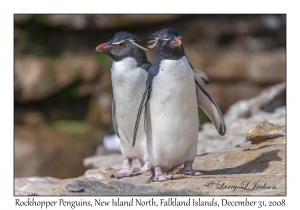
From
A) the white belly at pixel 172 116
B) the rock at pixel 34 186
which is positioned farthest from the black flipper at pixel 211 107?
the rock at pixel 34 186

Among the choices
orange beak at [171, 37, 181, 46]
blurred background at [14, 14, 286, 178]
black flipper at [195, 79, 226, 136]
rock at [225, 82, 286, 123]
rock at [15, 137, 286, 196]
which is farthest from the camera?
blurred background at [14, 14, 286, 178]

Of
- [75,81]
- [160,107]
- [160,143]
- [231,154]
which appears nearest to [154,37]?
[160,107]

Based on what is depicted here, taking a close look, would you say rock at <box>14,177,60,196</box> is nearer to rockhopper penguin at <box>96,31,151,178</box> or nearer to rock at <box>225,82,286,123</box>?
rockhopper penguin at <box>96,31,151,178</box>

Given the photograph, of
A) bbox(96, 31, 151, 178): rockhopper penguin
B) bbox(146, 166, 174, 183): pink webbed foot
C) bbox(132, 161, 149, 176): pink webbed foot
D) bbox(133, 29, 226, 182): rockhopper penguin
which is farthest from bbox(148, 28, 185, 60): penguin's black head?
bbox(132, 161, 149, 176): pink webbed foot

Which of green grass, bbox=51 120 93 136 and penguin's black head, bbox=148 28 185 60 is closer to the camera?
penguin's black head, bbox=148 28 185 60

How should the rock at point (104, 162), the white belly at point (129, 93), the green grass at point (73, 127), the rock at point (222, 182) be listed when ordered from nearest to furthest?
the rock at point (222, 182), the white belly at point (129, 93), the rock at point (104, 162), the green grass at point (73, 127)

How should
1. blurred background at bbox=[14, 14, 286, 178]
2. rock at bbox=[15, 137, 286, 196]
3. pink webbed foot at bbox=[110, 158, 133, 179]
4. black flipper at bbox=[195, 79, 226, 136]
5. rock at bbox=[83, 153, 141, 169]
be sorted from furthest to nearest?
blurred background at bbox=[14, 14, 286, 178] → rock at bbox=[83, 153, 141, 169] → pink webbed foot at bbox=[110, 158, 133, 179] → black flipper at bbox=[195, 79, 226, 136] → rock at bbox=[15, 137, 286, 196]

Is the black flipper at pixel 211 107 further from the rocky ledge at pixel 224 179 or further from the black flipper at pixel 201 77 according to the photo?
the rocky ledge at pixel 224 179
